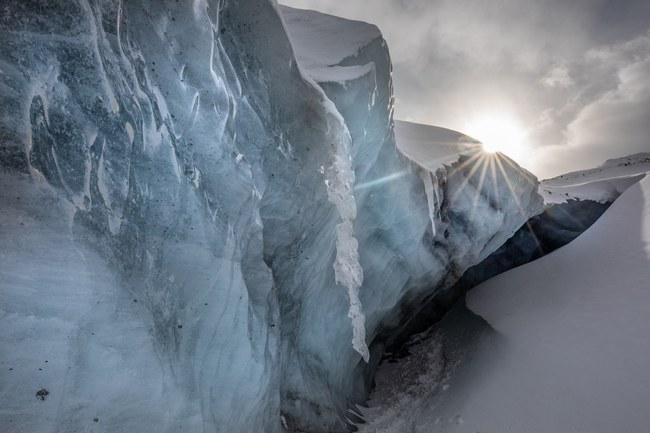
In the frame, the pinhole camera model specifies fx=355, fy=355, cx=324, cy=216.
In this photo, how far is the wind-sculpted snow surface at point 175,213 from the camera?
6.44ft

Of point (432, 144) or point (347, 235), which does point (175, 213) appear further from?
point (432, 144)

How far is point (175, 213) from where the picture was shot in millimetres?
2852

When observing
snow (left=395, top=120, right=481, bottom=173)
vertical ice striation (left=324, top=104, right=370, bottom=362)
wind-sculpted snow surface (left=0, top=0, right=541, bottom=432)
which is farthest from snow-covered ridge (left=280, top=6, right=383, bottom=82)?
snow (left=395, top=120, right=481, bottom=173)

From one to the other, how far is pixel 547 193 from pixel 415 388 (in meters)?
8.73

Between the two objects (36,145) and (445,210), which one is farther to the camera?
(445,210)

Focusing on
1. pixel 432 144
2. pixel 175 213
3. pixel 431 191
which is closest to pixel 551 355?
pixel 431 191

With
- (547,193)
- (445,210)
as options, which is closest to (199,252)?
(445,210)

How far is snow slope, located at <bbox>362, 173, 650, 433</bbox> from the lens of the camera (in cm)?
435

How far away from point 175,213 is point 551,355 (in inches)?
223

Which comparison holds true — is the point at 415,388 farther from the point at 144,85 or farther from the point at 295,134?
the point at 144,85

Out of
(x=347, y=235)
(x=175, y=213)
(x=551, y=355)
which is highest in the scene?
(x=175, y=213)

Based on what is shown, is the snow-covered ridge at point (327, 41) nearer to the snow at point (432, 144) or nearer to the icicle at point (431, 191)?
the icicle at point (431, 191)

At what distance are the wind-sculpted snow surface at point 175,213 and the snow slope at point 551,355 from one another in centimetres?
184

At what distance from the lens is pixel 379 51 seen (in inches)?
205
